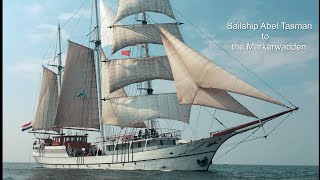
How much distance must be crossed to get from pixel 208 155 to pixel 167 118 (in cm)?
876

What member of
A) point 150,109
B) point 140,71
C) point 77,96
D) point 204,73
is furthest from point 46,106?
point 204,73

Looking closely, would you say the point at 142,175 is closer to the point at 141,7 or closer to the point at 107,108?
the point at 107,108

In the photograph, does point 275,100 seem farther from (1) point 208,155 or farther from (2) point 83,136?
(2) point 83,136

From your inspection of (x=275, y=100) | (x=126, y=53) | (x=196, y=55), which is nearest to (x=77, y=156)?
(x=126, y=53)

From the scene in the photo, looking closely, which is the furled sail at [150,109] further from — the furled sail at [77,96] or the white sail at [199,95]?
the white sail at [199,95]

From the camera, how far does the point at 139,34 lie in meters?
54.0

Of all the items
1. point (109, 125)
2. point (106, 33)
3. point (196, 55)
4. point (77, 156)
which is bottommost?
point (77, 156)

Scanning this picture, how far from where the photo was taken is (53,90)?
66.8 metres

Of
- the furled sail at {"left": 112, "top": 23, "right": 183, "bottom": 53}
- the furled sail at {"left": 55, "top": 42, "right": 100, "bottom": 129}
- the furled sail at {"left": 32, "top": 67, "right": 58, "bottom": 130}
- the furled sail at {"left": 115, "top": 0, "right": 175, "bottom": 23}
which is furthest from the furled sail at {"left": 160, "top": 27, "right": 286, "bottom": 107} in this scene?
the furled sail at {"left": 32, "top": 67, "right": 58, "bottom": 130}

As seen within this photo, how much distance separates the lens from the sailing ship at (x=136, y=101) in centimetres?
3744

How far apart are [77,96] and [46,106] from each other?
11.4 metres

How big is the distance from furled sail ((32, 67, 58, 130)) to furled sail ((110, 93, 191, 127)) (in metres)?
18.5

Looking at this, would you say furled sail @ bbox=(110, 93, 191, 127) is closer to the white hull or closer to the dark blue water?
the white hull

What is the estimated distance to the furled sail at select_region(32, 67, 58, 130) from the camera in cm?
6506
